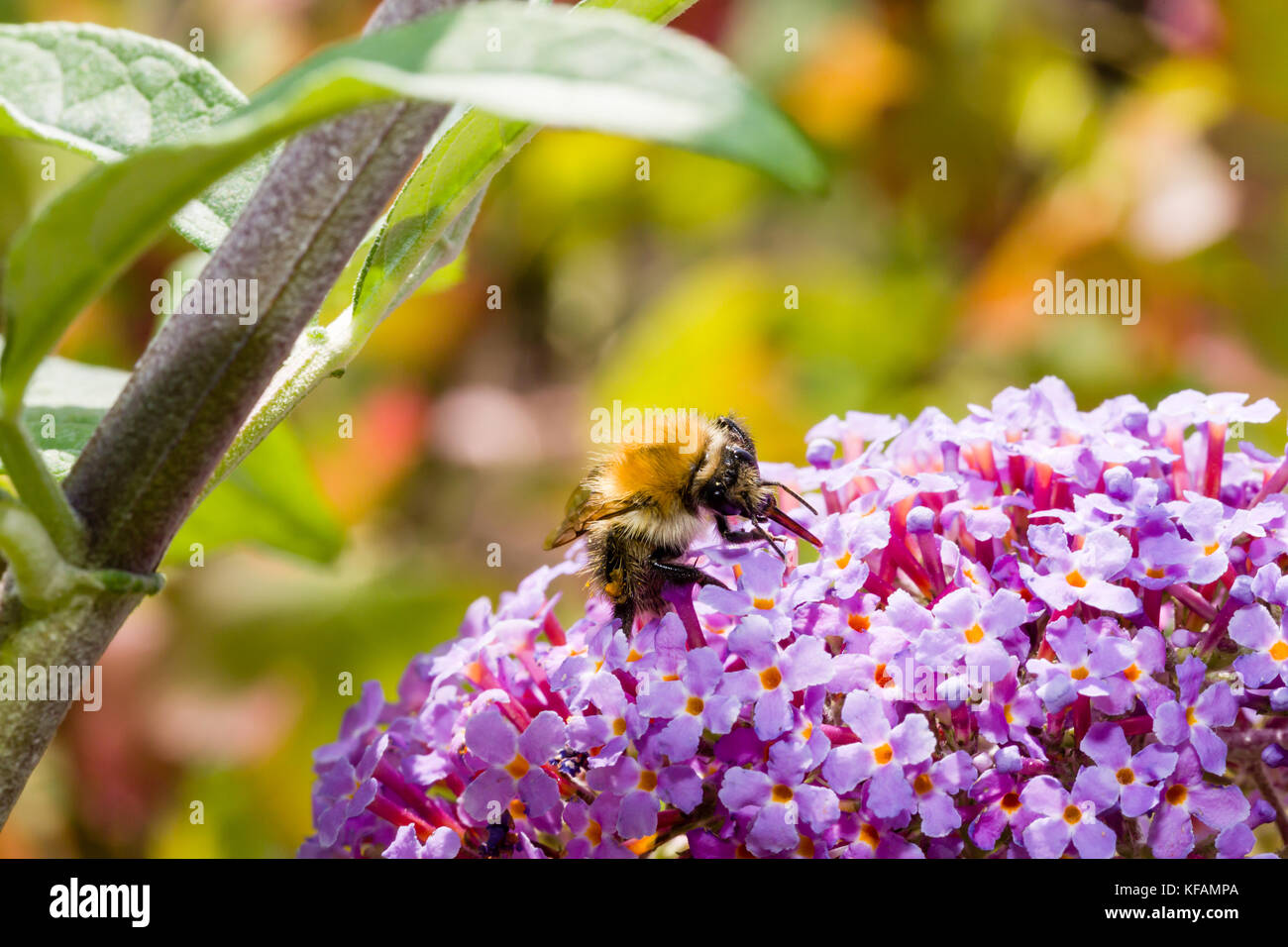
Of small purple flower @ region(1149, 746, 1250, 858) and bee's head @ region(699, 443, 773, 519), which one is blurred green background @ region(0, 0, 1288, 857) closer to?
bee's head @ region(699, 443, 773, 519)

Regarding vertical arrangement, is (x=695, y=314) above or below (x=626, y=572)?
above

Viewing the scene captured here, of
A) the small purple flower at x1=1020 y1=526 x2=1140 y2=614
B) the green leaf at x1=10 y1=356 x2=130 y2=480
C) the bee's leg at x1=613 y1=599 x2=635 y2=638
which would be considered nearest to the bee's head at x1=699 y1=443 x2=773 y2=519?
the bee's leg at x1=613 y1=599 x2=635 y2=638

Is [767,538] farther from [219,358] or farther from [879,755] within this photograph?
[219,358]

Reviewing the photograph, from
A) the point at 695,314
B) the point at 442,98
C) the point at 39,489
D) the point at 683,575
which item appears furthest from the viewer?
the point at 695,314

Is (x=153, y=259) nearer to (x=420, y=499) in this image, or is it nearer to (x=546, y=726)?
(x=420, y=499)

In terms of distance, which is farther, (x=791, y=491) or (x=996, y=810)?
(x=791, y=491)

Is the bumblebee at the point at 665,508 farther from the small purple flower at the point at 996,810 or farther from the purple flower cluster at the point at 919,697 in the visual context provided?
the small purple flower at the point at 996,810

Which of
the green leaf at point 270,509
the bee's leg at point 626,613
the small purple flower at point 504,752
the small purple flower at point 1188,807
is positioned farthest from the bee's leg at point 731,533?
the green leaf at point 270,509

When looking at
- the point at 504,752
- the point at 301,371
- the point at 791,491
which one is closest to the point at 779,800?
the point at 504,752
